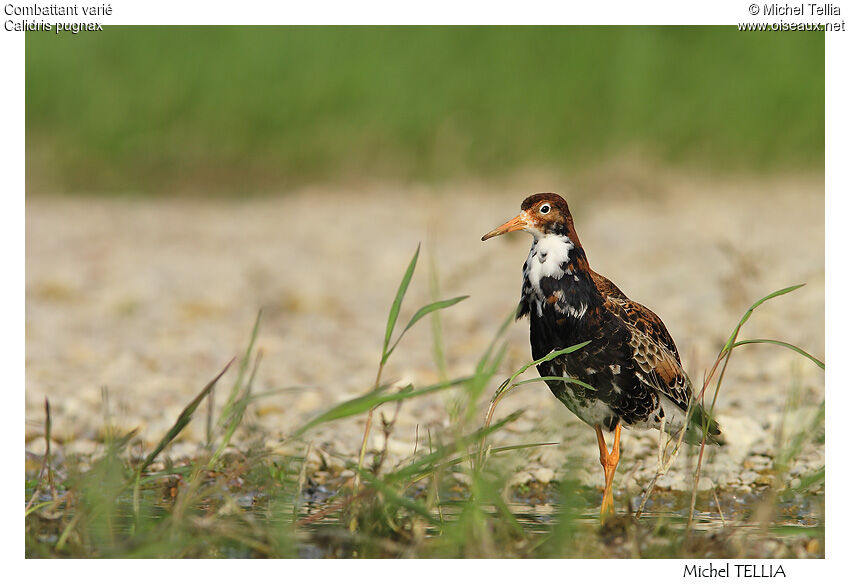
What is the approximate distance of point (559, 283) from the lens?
381 cm

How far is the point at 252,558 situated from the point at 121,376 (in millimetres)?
3050

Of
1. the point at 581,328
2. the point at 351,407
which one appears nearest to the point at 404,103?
the point at 581,328

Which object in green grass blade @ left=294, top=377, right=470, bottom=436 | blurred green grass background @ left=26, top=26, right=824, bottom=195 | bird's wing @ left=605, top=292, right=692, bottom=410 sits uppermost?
blurred green grass background @ left=26, top=26, right=824, bottom=195

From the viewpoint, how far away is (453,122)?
1152 centimetres

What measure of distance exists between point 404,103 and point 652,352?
785cm

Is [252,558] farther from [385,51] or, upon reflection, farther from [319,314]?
[385,51]

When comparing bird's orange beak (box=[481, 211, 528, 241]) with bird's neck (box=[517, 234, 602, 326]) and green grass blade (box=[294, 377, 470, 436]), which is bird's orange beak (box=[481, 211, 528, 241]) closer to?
bird's neck (box=[517, 234, 602, 326])

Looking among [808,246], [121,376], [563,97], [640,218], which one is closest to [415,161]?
[563,97]

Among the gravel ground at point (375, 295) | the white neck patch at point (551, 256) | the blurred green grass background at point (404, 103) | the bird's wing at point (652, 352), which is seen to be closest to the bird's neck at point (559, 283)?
the white neck patch at point (551, 256)

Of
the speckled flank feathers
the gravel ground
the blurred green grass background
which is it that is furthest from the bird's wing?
the blurred green grass background

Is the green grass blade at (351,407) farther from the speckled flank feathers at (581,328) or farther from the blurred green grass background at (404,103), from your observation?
the blurred green grass background at (404,103)

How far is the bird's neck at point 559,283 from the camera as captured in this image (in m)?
3.80

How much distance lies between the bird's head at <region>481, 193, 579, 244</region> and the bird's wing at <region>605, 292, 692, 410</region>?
0.33 m

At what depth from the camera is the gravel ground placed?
16.6 feet
